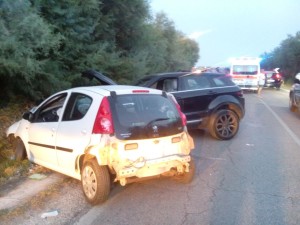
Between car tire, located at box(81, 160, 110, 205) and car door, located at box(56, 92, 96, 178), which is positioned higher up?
car door, located at box(56, 92, 96, 178)

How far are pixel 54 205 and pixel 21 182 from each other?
4.06ft

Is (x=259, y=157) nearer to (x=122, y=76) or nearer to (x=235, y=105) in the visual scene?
(x=235, y=105)

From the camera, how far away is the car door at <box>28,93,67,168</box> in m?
6.03

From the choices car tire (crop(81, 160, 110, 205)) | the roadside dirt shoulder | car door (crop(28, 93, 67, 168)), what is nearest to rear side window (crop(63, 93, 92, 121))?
car door (crop(28, 93, 67, 168))

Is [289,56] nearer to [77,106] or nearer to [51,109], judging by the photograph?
[51,109]

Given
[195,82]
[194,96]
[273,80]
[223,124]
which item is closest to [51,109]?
[194,96]

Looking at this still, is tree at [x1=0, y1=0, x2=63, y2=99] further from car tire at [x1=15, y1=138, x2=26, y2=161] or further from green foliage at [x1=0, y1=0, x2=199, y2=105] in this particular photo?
car tire at [x1=15, y1=138, x2=26, y2=161]

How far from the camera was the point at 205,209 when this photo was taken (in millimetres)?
4949

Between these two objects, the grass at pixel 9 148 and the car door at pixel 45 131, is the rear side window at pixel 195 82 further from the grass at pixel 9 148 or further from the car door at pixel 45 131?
the grass at pixel 9 148

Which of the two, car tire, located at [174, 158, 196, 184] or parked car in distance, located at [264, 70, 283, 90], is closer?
car tire, located at [174, 158, 196, 184]

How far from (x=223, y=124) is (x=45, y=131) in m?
4.74

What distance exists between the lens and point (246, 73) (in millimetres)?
25156

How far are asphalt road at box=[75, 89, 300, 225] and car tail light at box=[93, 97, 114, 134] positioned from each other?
3.19ft

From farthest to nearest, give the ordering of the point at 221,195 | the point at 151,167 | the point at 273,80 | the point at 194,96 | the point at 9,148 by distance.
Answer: the point at 273,80 < the point at 194,96 < the point at 9,148 < the point at 221,195 < the point at 151,167
